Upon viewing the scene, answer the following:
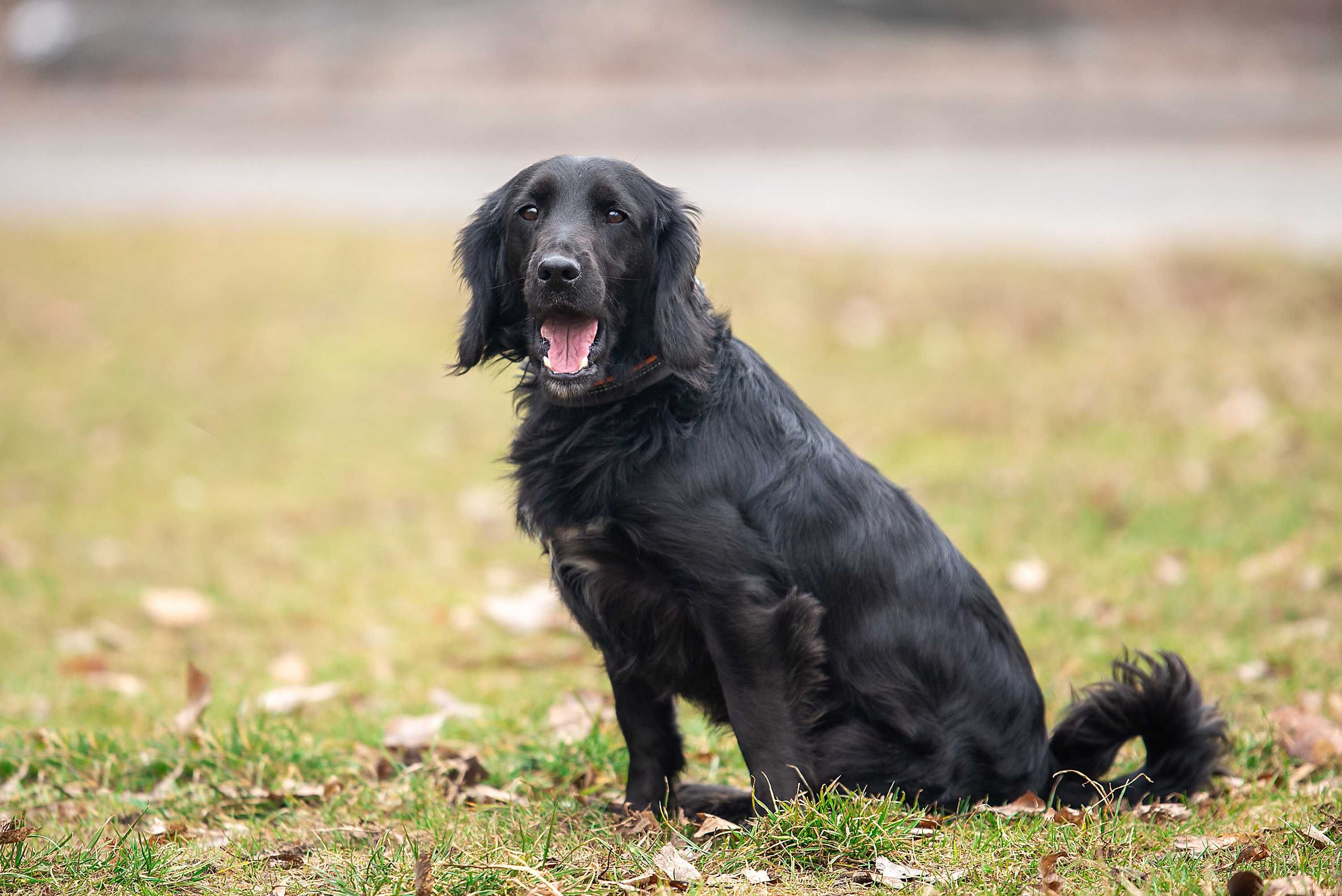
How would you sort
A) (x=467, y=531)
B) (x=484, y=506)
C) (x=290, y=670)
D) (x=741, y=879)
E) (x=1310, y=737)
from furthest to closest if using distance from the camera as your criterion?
(x=484, y=506), (x=467, y=531), (x=290, y=670), (x=1310, y=737), (x=741, y=879)

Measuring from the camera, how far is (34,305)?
33.1 feet

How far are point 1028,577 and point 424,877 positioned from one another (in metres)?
3.40

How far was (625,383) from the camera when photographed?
3.11 meters

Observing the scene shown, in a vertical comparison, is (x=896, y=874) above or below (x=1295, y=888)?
below

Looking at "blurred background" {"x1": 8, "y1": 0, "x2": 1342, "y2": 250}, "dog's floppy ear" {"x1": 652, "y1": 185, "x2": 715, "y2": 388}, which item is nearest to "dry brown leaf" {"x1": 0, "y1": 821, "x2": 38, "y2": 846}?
"dog's floppy ear" {"x1": 652, "y1": 185, "x2": 715, "y2": 388}

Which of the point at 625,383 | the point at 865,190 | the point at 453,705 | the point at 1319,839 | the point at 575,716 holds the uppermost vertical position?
the point at 865,190

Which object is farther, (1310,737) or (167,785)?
(1310,737)

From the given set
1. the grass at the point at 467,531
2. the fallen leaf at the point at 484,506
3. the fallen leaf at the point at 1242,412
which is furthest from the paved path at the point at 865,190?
the fallen leaf at the point at 484,506

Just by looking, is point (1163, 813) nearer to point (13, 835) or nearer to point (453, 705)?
point (453, 705)

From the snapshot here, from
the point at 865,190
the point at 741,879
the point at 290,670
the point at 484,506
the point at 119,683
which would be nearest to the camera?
the point at 741,879

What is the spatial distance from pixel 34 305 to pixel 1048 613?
872cm

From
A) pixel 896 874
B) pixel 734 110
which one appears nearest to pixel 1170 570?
pixel 896 874

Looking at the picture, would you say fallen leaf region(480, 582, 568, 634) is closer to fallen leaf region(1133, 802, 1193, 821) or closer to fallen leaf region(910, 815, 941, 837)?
fallen leaf region(910, 815, 941, 837)

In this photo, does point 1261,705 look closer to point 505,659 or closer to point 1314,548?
point 1314,548
